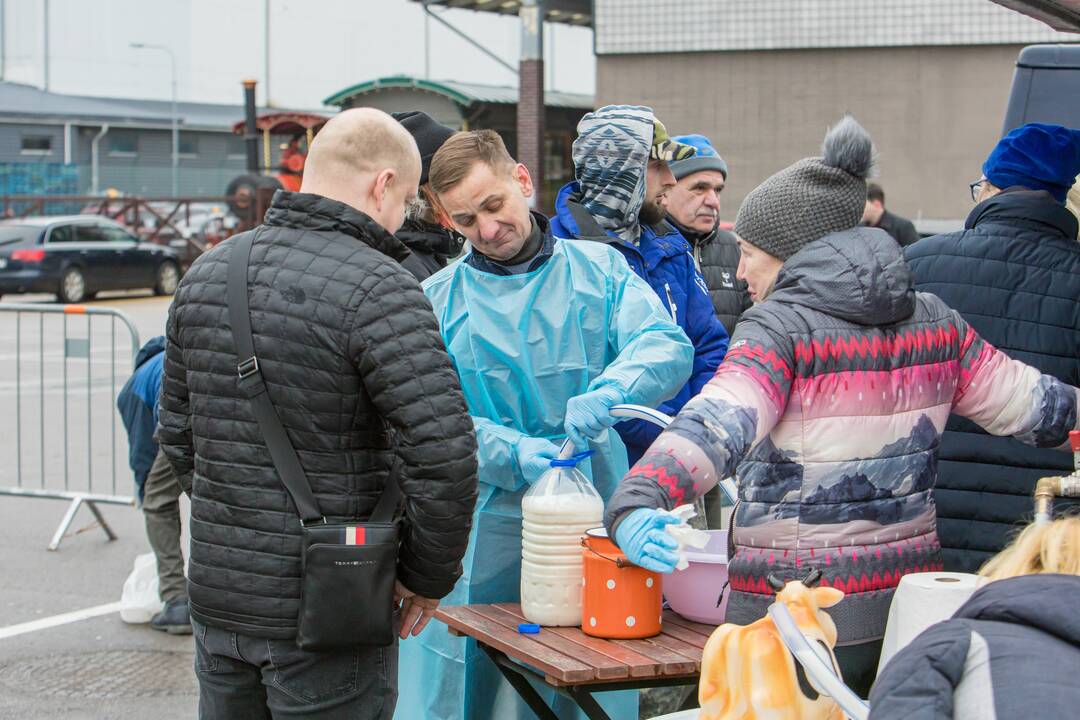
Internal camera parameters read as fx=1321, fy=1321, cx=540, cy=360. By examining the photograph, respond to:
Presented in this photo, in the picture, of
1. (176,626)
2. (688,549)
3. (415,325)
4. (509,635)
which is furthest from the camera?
(176,626)

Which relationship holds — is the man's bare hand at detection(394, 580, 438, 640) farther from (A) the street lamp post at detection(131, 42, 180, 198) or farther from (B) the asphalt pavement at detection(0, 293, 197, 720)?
(A) the street lamp post at detection(131, 42, 180, 198)

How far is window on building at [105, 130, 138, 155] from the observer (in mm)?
50125

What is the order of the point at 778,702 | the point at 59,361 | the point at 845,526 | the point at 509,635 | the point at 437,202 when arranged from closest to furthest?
the point at 778,702, the point at 845,526, the point at 509,635, the point at 437,202, the point at 59,361

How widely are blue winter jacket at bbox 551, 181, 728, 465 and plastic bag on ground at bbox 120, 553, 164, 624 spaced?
3.23 metres

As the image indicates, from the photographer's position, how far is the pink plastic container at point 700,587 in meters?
3.34

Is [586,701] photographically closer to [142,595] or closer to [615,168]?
[615,168]

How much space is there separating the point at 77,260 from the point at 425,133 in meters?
21.6

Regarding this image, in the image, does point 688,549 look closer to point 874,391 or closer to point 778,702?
point 874,391

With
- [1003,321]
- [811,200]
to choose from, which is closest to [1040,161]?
[1003,321]

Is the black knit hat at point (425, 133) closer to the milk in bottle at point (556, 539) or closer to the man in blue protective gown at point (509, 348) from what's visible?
the man in blue protective gown at point (509, 348)

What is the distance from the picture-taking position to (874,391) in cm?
266

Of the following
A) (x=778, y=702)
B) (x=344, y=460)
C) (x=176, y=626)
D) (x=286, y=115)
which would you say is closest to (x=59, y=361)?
(x=176, y=626)

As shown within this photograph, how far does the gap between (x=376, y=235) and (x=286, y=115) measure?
83.6 ft

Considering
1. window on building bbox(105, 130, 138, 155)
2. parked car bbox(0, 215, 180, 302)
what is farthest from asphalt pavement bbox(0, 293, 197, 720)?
window on building bbox(105, 130, 138, 155)
